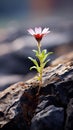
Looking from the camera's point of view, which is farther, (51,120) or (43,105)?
(43,105)

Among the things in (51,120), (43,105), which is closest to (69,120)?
(51,120)

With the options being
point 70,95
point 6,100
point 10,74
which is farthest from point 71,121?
point 10,74

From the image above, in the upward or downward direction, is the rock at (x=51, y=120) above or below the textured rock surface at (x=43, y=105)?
below

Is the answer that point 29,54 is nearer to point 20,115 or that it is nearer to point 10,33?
point 10,33

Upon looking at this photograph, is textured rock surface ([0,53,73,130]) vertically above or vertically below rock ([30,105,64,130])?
above

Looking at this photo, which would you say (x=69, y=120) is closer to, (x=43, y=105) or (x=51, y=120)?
(x=51, y=120)

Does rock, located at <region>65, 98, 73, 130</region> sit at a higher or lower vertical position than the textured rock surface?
lower
